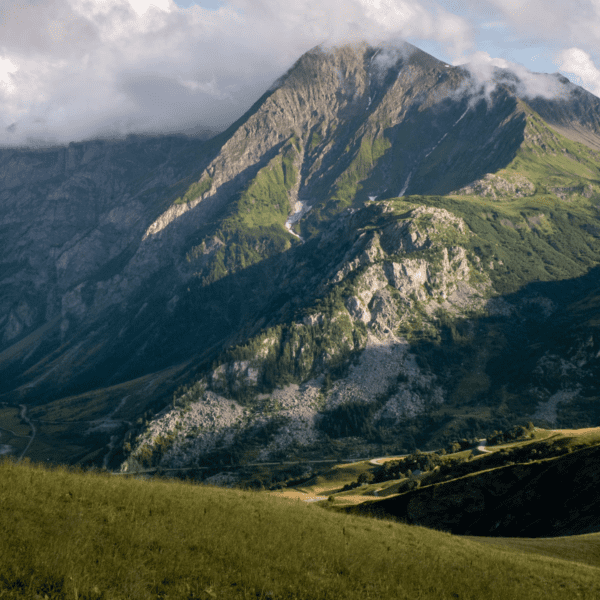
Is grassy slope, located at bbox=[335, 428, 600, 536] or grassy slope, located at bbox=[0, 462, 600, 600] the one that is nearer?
grassy slope, located at bbox=[0, 462, 600, 600]

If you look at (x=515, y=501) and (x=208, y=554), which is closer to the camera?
(x=208, y=554)

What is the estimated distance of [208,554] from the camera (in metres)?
28.5

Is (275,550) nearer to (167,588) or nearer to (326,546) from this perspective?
(326,546)

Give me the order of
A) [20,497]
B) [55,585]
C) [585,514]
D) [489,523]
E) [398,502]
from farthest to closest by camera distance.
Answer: [398,502]
[489,523]
[585,514]
[20,497]
[55,585]

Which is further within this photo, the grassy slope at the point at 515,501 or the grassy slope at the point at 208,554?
the grassy slope at the point at 515,501

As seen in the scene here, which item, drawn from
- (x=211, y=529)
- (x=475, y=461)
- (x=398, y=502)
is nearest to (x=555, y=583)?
(x=211, y=529)

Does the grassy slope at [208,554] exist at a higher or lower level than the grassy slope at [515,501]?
higher

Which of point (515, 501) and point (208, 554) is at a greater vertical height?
point (208, 554)

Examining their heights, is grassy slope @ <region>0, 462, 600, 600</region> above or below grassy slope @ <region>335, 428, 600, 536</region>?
above

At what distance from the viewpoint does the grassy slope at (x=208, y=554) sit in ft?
81.6

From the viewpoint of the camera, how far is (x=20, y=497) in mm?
29312

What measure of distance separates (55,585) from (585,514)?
179 ft

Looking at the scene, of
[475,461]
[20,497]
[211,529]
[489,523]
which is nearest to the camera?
[20,497]

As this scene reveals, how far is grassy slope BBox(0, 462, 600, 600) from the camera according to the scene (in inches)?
979
